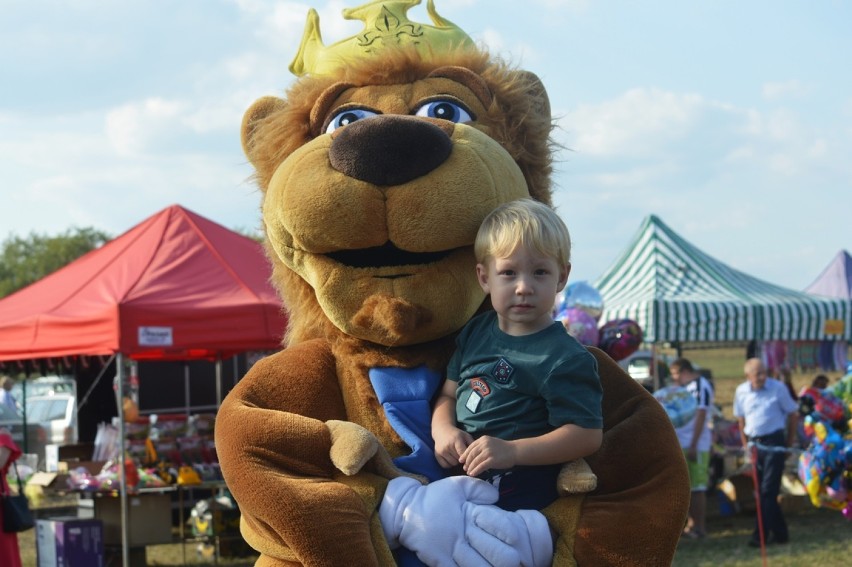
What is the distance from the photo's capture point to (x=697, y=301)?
13.7 meters

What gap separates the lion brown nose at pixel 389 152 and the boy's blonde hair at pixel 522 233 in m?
0.24

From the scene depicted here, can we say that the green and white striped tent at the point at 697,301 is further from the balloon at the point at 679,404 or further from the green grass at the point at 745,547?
the balloon at the point at 679,404

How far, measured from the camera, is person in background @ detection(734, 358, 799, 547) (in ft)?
31.2

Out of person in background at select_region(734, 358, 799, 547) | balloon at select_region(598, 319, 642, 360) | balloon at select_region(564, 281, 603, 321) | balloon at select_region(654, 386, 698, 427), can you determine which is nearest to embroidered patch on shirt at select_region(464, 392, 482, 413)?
balloon at select_region(598, 319, 642, 360)

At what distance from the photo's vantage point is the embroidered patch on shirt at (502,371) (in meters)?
2.47

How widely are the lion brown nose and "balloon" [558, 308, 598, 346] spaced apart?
400 centimetres

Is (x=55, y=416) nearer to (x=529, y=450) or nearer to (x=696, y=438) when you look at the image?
(x=696, y=438)

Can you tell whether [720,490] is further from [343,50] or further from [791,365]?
[343,50]

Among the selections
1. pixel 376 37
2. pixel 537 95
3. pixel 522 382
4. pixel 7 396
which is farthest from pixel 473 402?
pixel 7 396

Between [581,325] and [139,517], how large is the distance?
14.3ft

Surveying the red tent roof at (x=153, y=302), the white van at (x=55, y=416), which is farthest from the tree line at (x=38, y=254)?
the red tent roof at (x=153, y=302)

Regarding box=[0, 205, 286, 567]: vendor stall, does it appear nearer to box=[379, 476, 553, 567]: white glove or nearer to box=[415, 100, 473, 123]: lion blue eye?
box=[415, 100, 473, 123]: lion blue eye

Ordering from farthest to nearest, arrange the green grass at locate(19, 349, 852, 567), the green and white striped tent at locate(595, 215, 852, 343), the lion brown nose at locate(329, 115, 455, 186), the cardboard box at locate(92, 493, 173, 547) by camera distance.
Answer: the green and white striped tent at locate(595, 215, 852, 343), the green grass at locate(19, 349, 852, 567), the cardboard box at locate(92, 493, 173, 547), the lion brown nose at locate(329, 115, 455, 186)

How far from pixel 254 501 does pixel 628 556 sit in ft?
3.01
